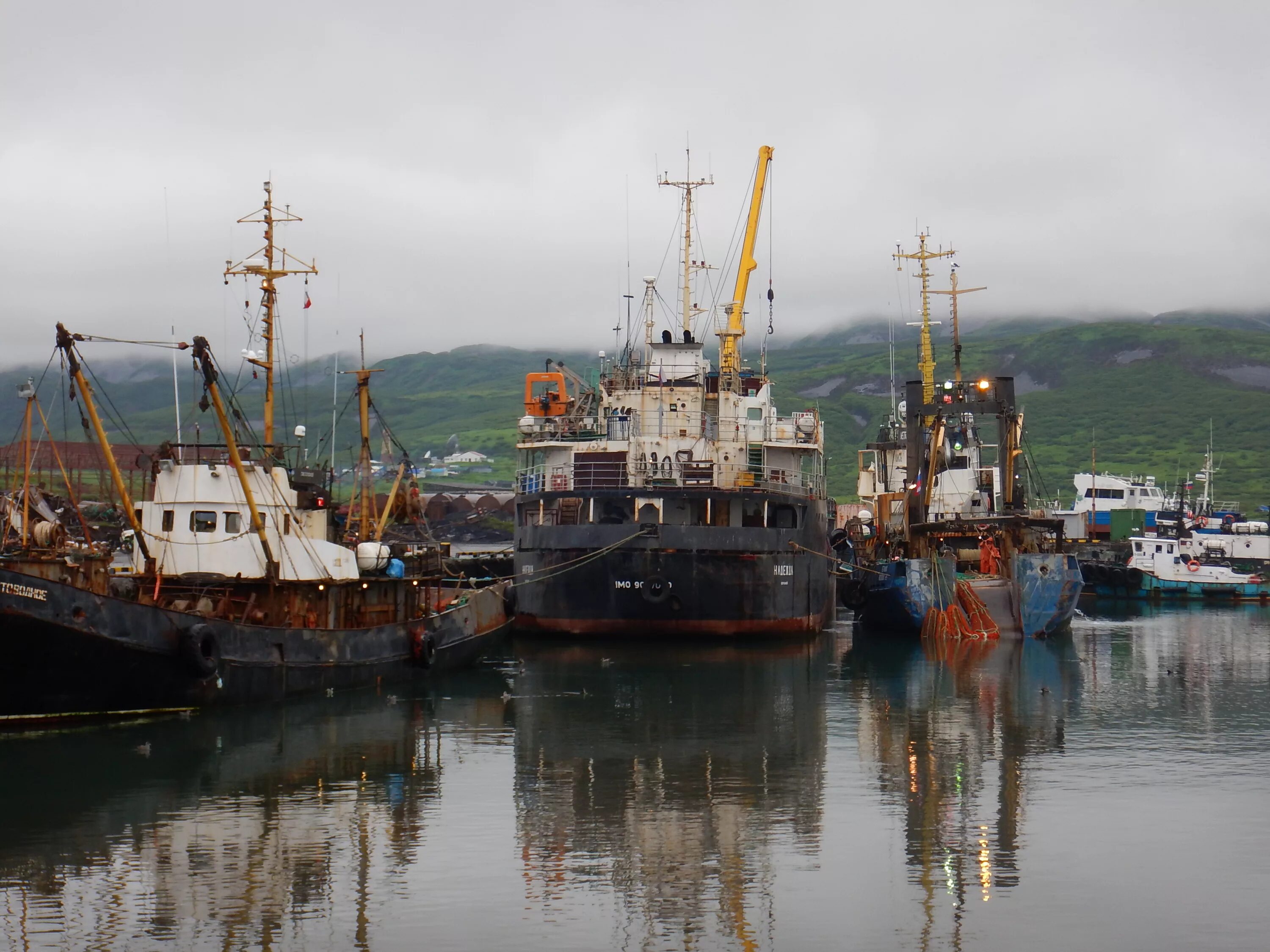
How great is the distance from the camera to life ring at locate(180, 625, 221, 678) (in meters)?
30.5

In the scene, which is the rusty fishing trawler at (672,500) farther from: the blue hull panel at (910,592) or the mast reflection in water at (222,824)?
the mast reflection in water at (222,824)

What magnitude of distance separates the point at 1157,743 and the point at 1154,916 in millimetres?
14613

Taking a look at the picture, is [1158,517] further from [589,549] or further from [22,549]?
[22,549]

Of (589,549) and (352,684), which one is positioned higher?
(589,549)

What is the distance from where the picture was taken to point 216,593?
3378 cm

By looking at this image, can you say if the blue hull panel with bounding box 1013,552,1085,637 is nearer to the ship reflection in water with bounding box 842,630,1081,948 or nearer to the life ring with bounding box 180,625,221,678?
the ship reflection in water with bounding box 842,630,1081,948

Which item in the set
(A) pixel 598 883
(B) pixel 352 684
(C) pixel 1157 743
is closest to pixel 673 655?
(B) pixel 352 684

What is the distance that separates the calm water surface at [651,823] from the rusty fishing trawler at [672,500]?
7.67 meters

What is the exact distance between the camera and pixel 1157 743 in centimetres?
3147

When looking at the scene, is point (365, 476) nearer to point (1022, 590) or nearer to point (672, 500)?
point (672, 500)

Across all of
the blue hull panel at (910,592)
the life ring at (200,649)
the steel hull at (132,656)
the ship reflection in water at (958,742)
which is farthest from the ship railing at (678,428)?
the life ring at (200,649)

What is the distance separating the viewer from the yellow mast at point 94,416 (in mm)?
30297

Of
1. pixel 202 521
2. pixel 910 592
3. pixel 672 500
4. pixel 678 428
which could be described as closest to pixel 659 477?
pixel 672 500

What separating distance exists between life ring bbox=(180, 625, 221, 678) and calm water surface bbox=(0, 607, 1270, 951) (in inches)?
51.3
